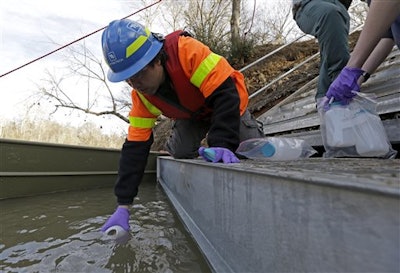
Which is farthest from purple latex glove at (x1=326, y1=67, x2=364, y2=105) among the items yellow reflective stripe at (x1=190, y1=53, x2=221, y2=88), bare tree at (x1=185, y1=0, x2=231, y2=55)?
bare tree at (x1=185, y1=0, x2=231, y2=55)

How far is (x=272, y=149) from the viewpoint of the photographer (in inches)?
72.6

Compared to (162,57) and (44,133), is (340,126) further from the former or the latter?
(44,133)

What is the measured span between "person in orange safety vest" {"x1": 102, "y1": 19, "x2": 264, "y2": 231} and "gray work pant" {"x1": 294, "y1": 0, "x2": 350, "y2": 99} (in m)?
0.88

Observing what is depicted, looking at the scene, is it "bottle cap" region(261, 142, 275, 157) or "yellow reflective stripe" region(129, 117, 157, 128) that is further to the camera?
"yellow reflective stripe" region(129, 117, 157, 128)

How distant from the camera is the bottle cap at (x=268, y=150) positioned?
6.05ft

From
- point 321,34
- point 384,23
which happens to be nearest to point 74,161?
point 321,34

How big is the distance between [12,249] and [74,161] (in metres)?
2.31

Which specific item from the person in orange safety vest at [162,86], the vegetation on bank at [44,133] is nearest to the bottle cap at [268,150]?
the person in orange safety vest at [162,86]

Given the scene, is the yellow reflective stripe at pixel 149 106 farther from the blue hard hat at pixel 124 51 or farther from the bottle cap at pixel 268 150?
the bottle cap at pixel 268 150

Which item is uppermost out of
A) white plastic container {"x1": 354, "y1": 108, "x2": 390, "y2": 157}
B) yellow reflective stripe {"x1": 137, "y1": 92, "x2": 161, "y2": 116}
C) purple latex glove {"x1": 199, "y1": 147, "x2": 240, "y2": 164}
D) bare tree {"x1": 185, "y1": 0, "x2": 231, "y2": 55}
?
bare tree {"x1": 185, "y1": 0, "x2": 231, "y2": 55}

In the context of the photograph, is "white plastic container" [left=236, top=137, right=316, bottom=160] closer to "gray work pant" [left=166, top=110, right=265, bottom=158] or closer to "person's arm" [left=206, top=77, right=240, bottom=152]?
"person's arm" [left=206, top=77, right=240, bottom=152]

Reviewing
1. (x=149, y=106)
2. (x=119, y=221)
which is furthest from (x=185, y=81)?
(x=119, y=221)

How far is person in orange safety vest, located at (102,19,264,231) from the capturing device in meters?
1.70

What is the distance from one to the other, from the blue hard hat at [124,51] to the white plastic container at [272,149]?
2.38 ft
